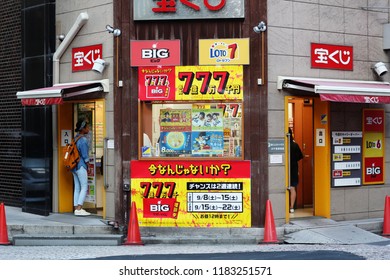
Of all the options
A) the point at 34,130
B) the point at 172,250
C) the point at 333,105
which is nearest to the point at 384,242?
the point at 333,105

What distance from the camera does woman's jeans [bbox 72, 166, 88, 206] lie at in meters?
14.9

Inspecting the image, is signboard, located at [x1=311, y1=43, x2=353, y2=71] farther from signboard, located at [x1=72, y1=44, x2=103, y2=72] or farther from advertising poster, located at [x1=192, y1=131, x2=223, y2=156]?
signboard, located at [x1=72, y1=44, x2=103, y2=72]

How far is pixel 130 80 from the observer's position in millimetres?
13875

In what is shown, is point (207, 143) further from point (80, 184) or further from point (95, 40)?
point (95, 40)

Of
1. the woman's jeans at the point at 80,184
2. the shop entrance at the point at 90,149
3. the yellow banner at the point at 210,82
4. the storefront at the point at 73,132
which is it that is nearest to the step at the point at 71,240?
the storefront at the point at 73,132

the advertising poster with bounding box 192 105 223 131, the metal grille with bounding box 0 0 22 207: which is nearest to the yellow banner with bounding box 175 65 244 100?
the advertising poster with bounding box 192 105 223 131

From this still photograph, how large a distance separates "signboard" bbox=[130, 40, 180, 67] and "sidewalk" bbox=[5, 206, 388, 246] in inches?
142

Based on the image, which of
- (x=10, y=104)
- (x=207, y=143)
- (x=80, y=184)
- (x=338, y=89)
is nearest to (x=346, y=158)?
(x=338, y=89)

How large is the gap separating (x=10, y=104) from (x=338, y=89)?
9.25m

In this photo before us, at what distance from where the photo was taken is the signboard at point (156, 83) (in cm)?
1379

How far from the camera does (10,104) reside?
57.6ft

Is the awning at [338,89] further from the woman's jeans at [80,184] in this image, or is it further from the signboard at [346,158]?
the woman's jeans at [80,184]

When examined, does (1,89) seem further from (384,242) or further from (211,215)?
(384,242)

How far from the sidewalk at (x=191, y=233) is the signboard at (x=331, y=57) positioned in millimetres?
3568
